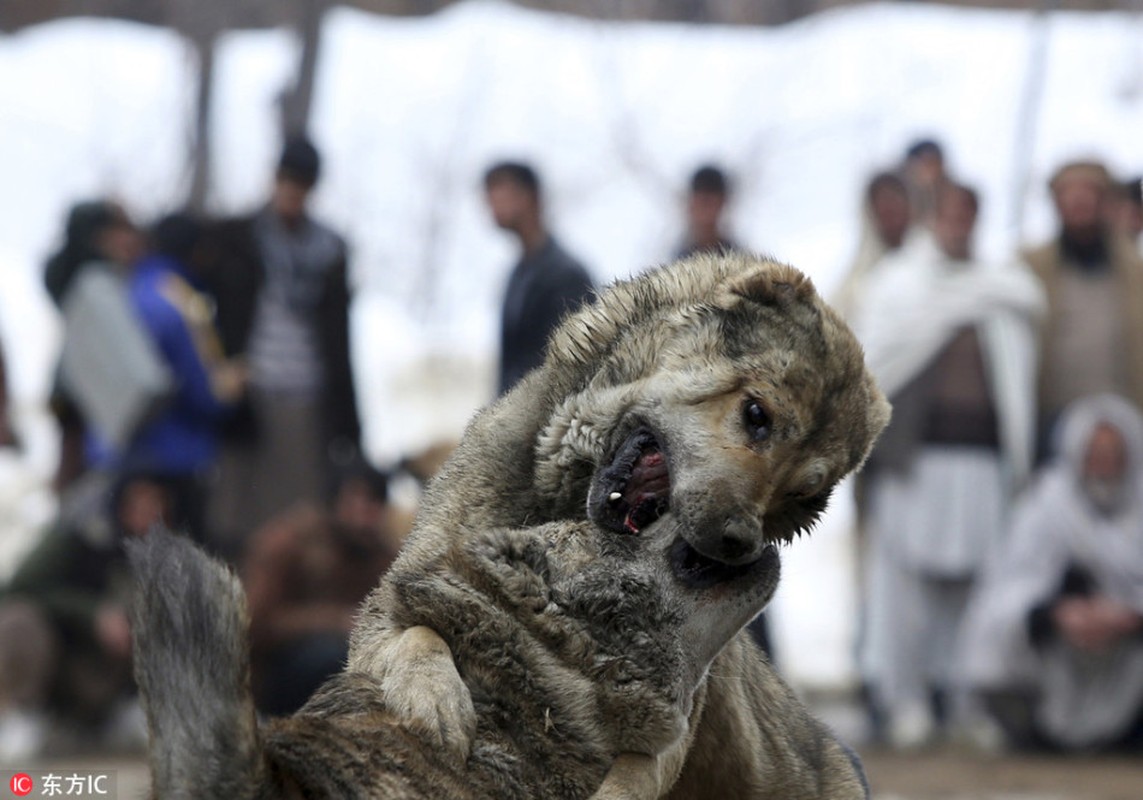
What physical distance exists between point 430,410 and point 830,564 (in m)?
2.94

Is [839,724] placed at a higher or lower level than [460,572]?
A: lower

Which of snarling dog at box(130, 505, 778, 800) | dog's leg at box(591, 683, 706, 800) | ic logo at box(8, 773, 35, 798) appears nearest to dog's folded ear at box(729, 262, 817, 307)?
snarling dog at box(130, 505, 778, 800)

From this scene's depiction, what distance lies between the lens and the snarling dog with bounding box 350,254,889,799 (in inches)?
130

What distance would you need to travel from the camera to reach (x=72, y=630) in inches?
428

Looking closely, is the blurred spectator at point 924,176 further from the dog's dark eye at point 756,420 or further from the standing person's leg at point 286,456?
the dog's dark eye at point 756,420

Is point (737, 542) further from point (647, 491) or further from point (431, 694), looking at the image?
point (431, 694)

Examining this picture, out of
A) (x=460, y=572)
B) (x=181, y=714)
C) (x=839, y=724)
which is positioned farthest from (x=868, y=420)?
(x=839, y=724)

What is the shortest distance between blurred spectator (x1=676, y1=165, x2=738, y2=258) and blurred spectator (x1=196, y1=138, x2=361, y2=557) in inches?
93.6

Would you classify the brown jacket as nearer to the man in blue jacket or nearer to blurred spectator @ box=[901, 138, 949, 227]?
blurred spectator @ box=[901, 138, 949, 227]

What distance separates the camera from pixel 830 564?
11523 millimetres

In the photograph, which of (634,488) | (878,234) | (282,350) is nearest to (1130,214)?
(878,234)

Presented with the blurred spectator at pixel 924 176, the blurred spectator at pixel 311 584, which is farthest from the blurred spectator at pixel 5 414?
the blurred spectator at pixel 924 176

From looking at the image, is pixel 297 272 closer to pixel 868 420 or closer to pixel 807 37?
pixel 807 37

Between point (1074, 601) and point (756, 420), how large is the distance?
25.6ft
